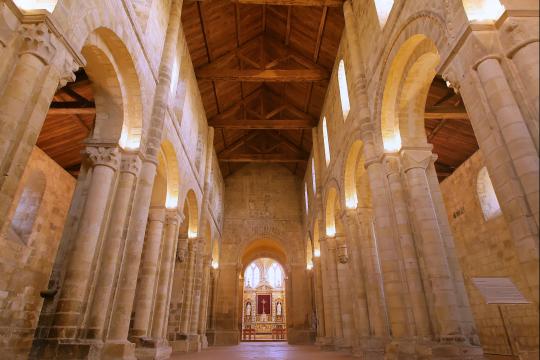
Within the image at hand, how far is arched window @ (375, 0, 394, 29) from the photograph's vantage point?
8.98 meters

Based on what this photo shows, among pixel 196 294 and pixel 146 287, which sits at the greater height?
pixel 196 294

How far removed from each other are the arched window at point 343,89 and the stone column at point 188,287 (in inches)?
334

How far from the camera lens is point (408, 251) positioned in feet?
24.3

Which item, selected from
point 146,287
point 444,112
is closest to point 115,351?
point 146,287

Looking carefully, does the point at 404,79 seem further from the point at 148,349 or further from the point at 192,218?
the point at 192,218

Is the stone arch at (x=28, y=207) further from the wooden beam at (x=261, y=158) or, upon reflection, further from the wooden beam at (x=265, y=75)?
the wooden beam at (x=261, y=158)

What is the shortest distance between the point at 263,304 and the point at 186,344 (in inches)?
988

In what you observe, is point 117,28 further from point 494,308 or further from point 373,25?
point 494,308

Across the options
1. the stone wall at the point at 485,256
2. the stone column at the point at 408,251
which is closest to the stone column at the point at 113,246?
the stone column at the point at 408,251

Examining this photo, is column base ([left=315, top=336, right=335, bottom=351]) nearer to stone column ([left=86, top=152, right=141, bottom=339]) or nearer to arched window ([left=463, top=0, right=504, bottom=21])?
stone column ([left=86, top=152, right=141, bottom=339])

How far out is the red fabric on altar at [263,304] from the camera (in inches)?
1459

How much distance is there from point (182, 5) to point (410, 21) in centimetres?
840

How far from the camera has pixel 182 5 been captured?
1220 cm

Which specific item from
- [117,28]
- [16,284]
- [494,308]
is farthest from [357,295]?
[16,284]
